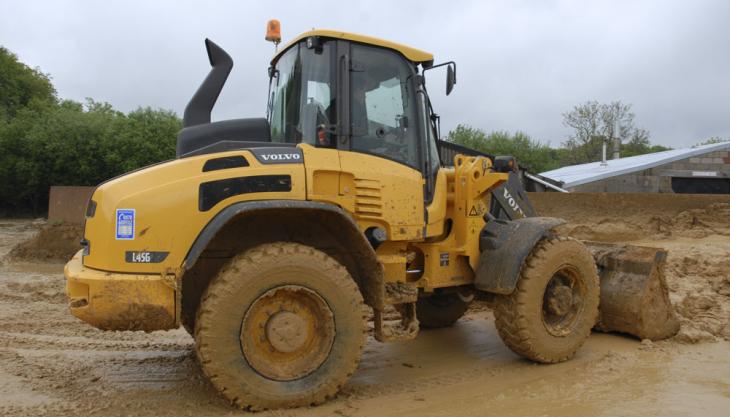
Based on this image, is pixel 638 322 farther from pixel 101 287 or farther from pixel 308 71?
pixel 101 287

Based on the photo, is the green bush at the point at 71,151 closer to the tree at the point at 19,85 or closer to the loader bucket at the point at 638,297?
the tree at the point at 19,85

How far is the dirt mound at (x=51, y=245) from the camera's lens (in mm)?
11023

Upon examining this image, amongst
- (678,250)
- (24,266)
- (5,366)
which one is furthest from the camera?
(24,266)

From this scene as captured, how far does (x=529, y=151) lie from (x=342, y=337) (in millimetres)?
34226

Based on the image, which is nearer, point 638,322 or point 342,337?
point 342,337

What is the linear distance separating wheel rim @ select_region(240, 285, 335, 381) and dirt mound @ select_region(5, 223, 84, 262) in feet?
29.2

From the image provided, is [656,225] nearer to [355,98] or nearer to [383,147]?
[383,147]

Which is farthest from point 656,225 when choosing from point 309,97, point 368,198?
point 309,97

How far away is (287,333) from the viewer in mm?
3551

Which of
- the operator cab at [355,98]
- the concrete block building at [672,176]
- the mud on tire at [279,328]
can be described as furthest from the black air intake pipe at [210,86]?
the concrete block building at [672,176]

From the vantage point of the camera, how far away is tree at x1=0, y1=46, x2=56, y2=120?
88.1 feet

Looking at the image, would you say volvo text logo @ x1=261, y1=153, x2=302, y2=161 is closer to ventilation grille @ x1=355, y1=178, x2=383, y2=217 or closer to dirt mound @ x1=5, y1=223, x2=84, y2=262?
ventilation grille @ x1=355, y1=178, x2=383, y2=217

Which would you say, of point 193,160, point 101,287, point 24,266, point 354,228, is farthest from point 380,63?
point 24,266

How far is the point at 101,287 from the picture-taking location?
10.6 ft
